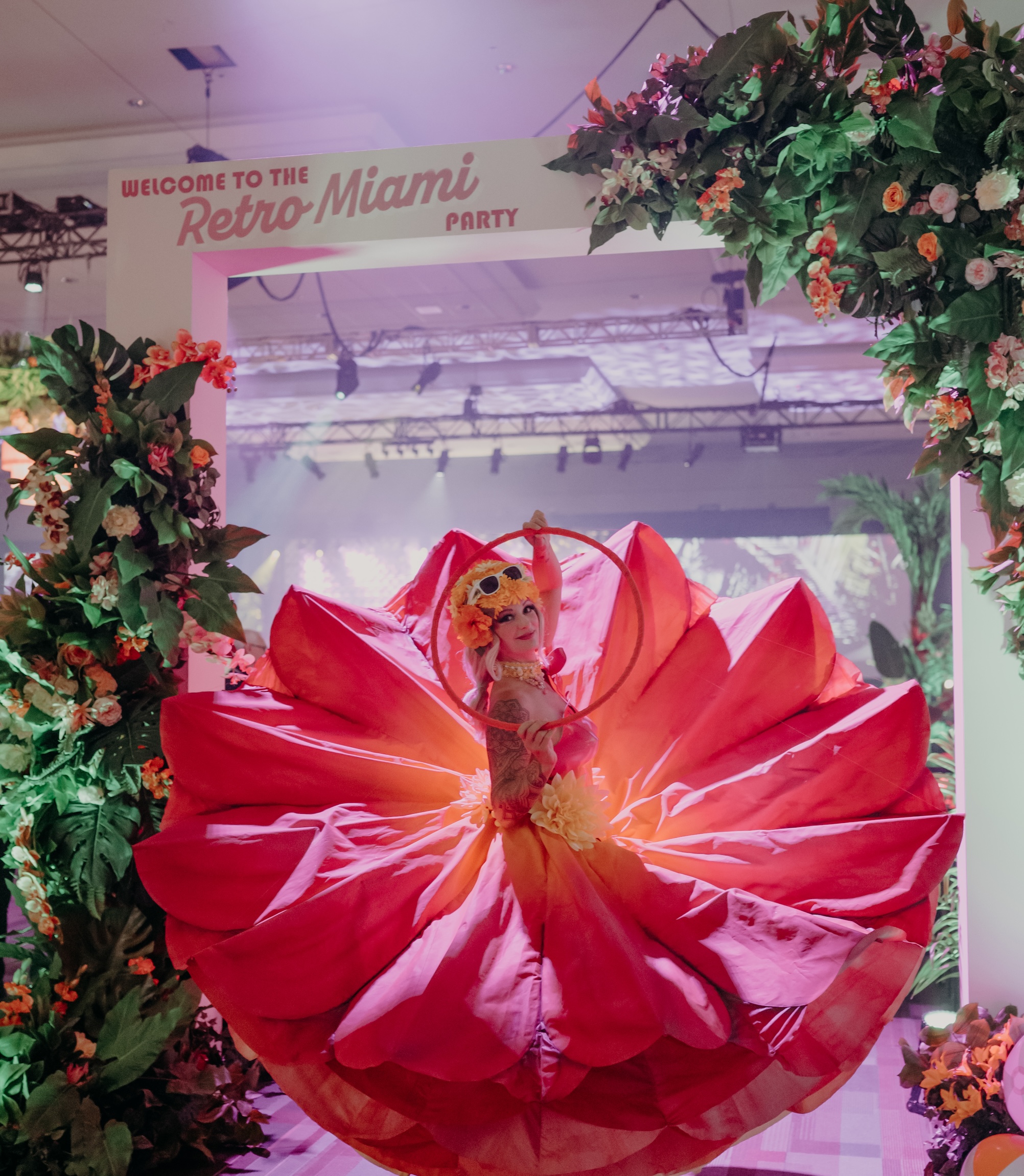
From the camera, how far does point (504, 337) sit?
28.9 ft

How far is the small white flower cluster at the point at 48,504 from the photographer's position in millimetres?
2883

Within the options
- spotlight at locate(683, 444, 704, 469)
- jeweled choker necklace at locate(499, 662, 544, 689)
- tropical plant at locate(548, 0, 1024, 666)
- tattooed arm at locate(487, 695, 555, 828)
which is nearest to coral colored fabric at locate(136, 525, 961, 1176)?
tattooed arm at locate(487, 695, 555, 828)

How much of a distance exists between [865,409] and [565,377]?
313cm

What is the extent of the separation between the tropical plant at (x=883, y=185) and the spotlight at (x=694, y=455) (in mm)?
7805

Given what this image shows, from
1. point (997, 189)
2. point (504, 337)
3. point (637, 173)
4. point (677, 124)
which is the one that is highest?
point (504, 337)

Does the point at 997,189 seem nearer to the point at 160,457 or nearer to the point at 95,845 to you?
the point at 160,457

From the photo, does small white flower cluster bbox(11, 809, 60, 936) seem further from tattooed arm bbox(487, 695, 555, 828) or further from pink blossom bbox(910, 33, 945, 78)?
pink blossom bbox(910, 33, 945, 78)

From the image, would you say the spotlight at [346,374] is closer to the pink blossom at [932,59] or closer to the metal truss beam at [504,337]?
the metal truss beam at [504,337]

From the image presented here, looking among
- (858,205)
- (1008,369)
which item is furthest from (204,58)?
(1008,369)

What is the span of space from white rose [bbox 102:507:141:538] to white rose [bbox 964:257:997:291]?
231 centimetres

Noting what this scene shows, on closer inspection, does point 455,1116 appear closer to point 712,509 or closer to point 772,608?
point 772,608

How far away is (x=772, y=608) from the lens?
2621 millimetres

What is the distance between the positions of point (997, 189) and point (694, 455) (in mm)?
8133

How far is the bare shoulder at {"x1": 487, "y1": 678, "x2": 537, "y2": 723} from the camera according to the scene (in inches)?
91.6
